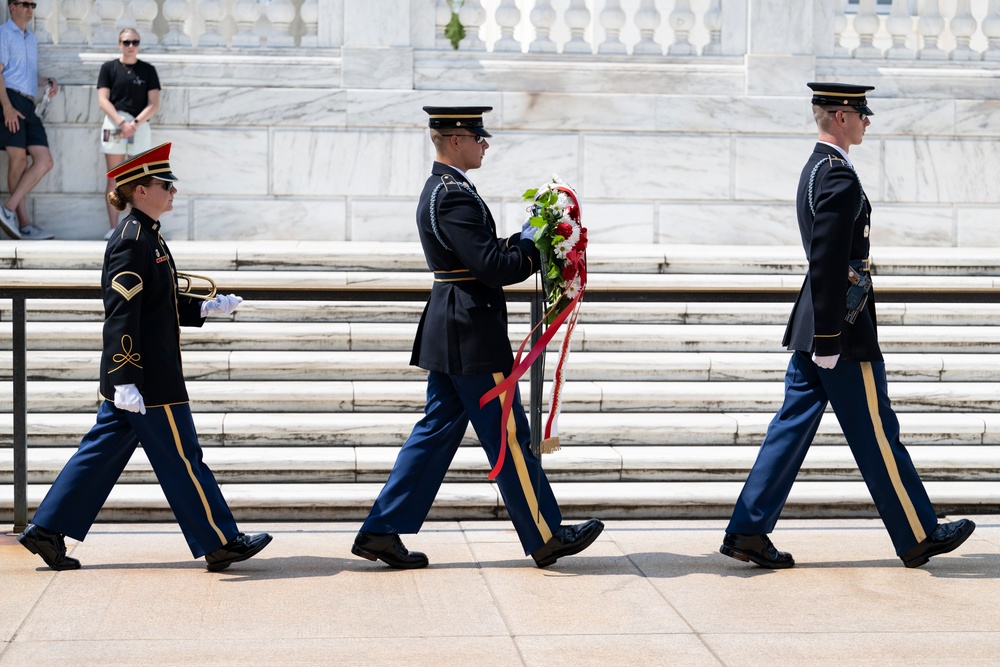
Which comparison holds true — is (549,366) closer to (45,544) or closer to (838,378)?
(838,378)

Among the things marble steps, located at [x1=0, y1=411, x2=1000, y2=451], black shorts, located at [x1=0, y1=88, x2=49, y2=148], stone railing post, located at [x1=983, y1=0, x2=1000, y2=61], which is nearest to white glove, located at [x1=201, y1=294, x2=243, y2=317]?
marble steps, located at [x1=0, y1=411, x2=1000, y2=451]

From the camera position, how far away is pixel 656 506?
652cm

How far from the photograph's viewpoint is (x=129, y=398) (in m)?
5.14

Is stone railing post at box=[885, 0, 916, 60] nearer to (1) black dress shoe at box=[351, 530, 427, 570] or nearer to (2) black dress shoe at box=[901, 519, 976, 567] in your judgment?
(2) black dress shoe at box=[901, 519, 976, 567]

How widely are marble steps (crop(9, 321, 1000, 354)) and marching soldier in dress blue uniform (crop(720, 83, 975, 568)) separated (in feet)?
8.75

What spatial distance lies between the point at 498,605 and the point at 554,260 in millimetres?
1387

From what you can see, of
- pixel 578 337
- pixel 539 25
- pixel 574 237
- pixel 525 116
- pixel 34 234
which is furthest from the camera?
pixel 539 25

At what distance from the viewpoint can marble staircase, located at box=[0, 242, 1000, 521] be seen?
6.57 meters

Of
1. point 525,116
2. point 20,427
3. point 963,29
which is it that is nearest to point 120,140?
point 525,116

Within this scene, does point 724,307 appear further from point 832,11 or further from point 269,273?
point 832,11

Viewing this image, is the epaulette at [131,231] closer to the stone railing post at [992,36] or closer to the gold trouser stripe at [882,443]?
the gold trouser stripe at [882,443]

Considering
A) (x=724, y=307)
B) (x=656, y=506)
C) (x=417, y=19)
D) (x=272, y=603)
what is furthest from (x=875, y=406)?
(x=417, y=19)

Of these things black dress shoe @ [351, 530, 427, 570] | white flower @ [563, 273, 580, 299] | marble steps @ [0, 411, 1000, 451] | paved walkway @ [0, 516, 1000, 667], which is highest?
white flower @ [563, 273, 580, 299]

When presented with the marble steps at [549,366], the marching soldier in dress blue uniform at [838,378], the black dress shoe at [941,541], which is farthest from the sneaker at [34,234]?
the black dress shoe at [941,541]
